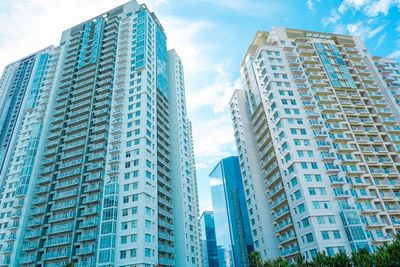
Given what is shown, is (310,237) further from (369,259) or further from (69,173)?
(69,173)

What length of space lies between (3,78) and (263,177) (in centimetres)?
13794

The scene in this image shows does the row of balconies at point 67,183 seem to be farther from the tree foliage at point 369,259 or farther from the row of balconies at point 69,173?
the tree foliage at point 369,259

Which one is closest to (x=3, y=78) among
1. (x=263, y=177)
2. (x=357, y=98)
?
(x=263, y=177)

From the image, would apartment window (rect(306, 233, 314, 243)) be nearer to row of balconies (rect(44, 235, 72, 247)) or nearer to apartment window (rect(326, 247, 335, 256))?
apartment window (rect(326, 247, 335, 256))

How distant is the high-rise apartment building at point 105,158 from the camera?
193 feet

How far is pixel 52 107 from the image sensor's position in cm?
8675

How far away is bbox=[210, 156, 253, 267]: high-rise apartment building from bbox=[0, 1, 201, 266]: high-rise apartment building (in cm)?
6617

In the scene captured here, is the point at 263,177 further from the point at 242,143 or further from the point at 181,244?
the point at 181,244

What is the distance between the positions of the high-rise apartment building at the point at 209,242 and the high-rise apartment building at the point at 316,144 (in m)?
107

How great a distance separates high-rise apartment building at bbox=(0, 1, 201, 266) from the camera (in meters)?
58.8

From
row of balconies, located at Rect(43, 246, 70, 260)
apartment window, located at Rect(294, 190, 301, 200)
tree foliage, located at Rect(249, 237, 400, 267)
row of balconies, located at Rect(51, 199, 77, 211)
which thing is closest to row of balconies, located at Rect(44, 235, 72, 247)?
row of balconies, located at Rect(43, 246, 70, 260)

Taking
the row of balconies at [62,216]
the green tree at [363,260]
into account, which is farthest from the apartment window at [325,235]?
the row of balconies at [62,216]

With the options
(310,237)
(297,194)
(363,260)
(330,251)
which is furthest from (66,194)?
(363,260)

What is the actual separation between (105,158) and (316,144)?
5002 cm
